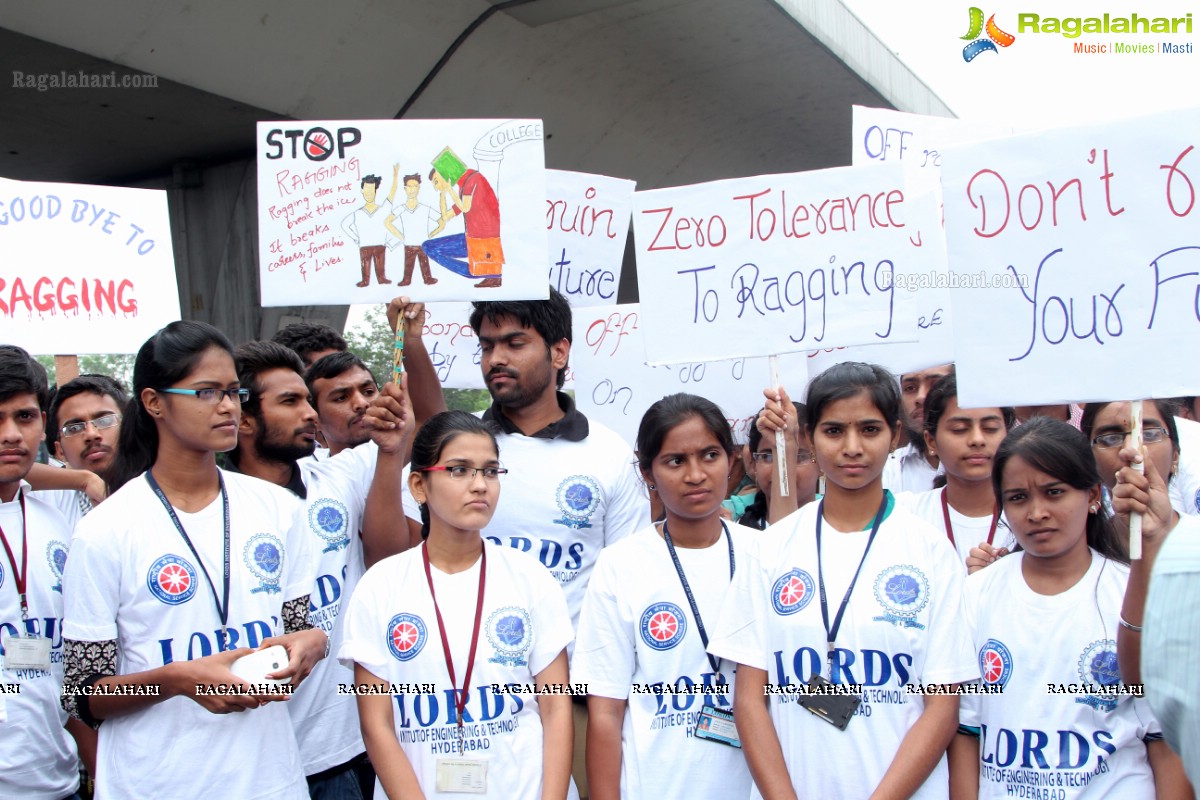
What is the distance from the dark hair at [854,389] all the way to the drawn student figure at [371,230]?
163 cm

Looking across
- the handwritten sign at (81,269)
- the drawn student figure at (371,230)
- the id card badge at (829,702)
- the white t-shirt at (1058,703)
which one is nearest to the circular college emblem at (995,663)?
the white t-shirt at (1058,703)

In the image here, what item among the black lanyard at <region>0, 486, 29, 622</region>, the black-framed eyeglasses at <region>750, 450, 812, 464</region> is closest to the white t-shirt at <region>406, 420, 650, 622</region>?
the black-framed eyeglasses at <region>750, 450, 812, 464</region>

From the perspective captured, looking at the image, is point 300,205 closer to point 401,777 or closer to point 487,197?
point 487,197

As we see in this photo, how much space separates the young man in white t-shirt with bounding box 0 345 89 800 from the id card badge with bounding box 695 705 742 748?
185cm

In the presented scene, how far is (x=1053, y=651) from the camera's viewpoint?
282 cm

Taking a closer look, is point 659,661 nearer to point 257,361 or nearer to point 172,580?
point 172,580

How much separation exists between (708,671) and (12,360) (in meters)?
2.31

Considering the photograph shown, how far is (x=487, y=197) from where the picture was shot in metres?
4.02

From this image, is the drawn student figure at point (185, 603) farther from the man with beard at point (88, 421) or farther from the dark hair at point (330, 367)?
the man with beard at point (88, 421)

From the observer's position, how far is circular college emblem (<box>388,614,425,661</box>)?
9.94 feet

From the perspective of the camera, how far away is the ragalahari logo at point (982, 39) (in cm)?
1070

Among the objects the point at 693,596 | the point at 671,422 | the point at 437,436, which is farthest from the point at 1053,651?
the point at 437,436

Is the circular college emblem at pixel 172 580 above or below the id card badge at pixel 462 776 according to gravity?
above

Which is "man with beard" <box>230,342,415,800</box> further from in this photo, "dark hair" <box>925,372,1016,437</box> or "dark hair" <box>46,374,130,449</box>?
"dark hair" <box>925,372,1016,437</box>
